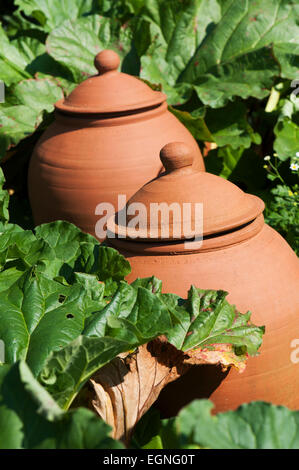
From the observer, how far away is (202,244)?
186 cm

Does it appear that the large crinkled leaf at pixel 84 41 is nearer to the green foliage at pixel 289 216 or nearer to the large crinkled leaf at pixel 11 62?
the large crinkled leaf at pixel 11 62

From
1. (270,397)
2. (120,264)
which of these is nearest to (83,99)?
(120,264)

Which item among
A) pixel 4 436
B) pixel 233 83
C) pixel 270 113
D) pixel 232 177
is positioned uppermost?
pixel 4 436

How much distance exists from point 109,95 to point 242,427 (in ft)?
5.73

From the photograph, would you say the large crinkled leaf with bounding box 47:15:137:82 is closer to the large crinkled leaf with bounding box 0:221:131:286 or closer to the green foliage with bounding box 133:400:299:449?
the large crinkled leaf with bounding box 0:221:131:286

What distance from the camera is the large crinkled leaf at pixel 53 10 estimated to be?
4.00m

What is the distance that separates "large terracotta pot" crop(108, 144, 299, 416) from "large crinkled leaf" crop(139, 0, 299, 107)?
1.52 m

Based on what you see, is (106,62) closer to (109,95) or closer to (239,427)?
(109,95)

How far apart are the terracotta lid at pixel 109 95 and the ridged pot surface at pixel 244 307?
869 mm

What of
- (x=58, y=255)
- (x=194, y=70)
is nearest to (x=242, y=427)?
(x=58, y=255)

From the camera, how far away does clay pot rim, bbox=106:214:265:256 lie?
6.12 feet

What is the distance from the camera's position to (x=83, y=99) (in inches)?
104

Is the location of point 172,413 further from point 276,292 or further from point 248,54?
point 248,54

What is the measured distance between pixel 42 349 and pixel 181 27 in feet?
8.66
